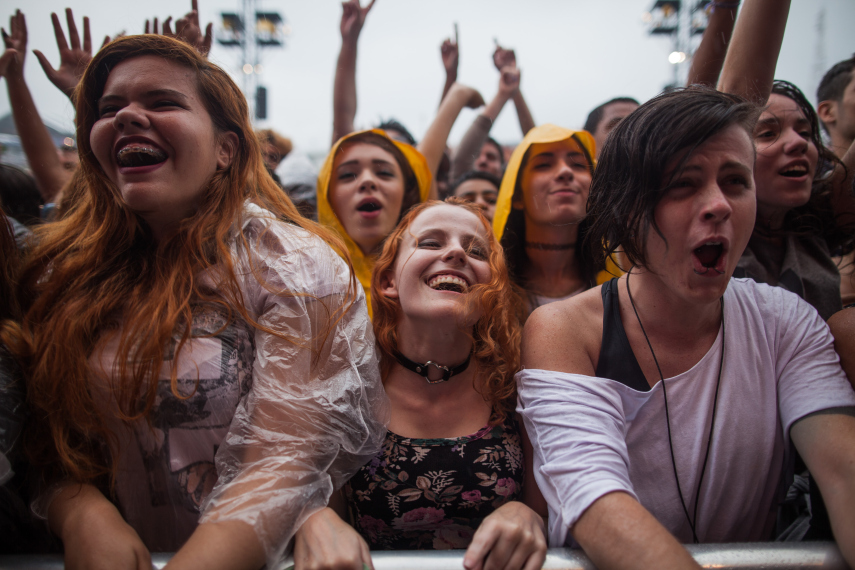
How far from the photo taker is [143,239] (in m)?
1.41

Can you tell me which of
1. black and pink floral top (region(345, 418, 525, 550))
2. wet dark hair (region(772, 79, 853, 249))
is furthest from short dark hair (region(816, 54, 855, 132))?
black and pink floral top (region(345, 418, 525, 550))

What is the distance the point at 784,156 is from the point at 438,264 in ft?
4.62

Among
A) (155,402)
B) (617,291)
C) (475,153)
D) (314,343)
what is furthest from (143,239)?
(475,153)

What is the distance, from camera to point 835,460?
3.37ft

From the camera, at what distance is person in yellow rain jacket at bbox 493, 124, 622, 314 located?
2164mm

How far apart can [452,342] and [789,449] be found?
97 cm

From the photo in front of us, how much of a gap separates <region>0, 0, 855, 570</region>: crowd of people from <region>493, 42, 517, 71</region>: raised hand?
1.91 meters

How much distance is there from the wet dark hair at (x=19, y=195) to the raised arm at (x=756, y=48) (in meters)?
2.89

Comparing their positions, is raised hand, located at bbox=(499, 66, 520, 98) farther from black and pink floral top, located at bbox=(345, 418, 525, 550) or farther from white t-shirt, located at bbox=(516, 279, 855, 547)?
black and pink floral top, located at bbox=(345, 418, 525, 550)

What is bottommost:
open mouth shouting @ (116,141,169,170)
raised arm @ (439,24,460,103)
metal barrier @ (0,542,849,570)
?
metal barrier @ (0,542,849,570)

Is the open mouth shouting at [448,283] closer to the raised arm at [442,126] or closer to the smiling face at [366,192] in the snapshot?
the smiling face at [366,192]

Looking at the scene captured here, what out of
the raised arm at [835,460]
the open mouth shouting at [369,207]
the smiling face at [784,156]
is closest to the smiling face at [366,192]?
the open mouth shouting at [369,207]

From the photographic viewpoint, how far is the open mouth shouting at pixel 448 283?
1.53 m

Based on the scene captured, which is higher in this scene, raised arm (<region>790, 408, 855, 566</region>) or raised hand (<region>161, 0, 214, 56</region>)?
raised hand (<region>161, 0, 214, 56</region>)
